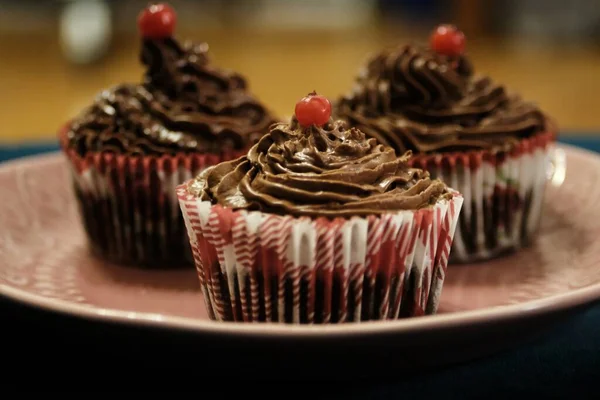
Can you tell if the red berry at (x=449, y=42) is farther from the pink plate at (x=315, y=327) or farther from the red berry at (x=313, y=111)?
the red berry at (x=313, y=111)

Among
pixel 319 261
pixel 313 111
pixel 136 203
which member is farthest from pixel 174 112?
pixel 319 261

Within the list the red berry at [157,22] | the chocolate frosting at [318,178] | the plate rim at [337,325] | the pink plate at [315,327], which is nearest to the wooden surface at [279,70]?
the pink plate at [315,327]

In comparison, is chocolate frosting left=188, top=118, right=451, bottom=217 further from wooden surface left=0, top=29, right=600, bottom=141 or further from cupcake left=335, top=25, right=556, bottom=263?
wooden surface left=0, top=29, right=600, bottom=141

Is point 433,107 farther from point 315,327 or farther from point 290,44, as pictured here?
point 290,44

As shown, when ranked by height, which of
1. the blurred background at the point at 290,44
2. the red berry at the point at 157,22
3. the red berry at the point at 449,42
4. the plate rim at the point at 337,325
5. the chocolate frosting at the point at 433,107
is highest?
the red berry at the point at 157,22

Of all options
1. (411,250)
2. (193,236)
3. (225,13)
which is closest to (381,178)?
(411,250)

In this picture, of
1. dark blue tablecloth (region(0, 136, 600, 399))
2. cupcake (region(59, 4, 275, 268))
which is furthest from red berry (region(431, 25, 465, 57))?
dark blue tablecloth (region(0, 136, 600, 399))
